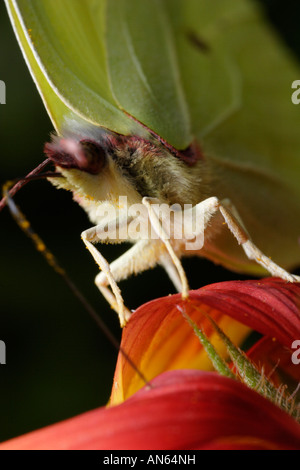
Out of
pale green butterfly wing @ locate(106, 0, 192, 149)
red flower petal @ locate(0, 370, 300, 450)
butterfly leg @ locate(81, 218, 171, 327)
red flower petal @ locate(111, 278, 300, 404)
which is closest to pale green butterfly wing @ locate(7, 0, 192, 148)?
pale green butterfly wing @ locate(106, 0, 192, 149)

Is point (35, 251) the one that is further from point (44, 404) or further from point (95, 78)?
point (95, 78)

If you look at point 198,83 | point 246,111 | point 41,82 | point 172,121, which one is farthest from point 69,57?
point 246,111

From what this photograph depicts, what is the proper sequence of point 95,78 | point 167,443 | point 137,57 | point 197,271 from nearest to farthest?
1. point 167,443
2. point 95,78
3. point 137,57
4. point 197,271

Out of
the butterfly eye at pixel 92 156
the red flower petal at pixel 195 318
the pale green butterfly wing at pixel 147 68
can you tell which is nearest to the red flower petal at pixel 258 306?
the red flower petal at pixel 195 318

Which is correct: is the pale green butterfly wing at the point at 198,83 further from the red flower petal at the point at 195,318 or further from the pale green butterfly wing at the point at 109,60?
the red flower petal at the point at 195,318

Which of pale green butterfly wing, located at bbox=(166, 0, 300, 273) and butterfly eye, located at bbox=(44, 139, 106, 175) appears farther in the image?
pale green butterfly wing, located at bbox=(166, 0, 300, 273)

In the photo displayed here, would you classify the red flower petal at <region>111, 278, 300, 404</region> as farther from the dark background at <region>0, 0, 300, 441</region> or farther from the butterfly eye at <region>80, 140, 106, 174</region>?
the dark background at <region>0, 0, 300, 441</region>

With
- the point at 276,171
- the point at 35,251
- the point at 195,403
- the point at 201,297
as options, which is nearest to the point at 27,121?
the point at 35,251
